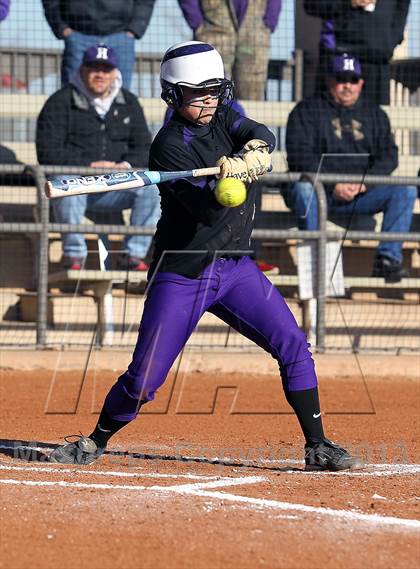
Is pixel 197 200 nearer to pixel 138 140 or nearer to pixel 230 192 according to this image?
pixel 230 192

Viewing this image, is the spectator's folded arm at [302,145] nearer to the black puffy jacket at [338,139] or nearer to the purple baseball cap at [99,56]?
the black puffy jacket at [338,139]

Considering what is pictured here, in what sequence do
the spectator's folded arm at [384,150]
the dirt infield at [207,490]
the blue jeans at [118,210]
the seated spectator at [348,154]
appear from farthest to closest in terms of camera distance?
the spectator's folded arm at [384,150], the seated spectator at [348,154], the blue jeans at [118,210], the dirt infield at [207,490]

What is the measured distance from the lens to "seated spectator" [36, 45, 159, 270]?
33.8ft

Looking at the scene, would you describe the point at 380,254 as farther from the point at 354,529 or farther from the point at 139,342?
the point at 354,529

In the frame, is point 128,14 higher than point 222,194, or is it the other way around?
point 128,14

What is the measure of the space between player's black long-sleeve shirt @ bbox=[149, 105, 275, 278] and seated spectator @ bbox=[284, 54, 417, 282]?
4684mm

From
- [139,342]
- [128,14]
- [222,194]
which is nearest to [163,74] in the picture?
[222,194]

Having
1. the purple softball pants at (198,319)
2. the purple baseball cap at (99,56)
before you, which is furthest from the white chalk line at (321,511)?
the purple baseball cap at (99,56)

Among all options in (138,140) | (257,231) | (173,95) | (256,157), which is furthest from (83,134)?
(256,157)

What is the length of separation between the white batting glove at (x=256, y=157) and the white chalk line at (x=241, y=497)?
1418 mm

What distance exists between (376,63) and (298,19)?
3.01 ft

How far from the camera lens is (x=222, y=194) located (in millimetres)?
5223

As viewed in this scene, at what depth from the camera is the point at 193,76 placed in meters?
5.46

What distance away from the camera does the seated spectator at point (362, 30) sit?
11.6m
